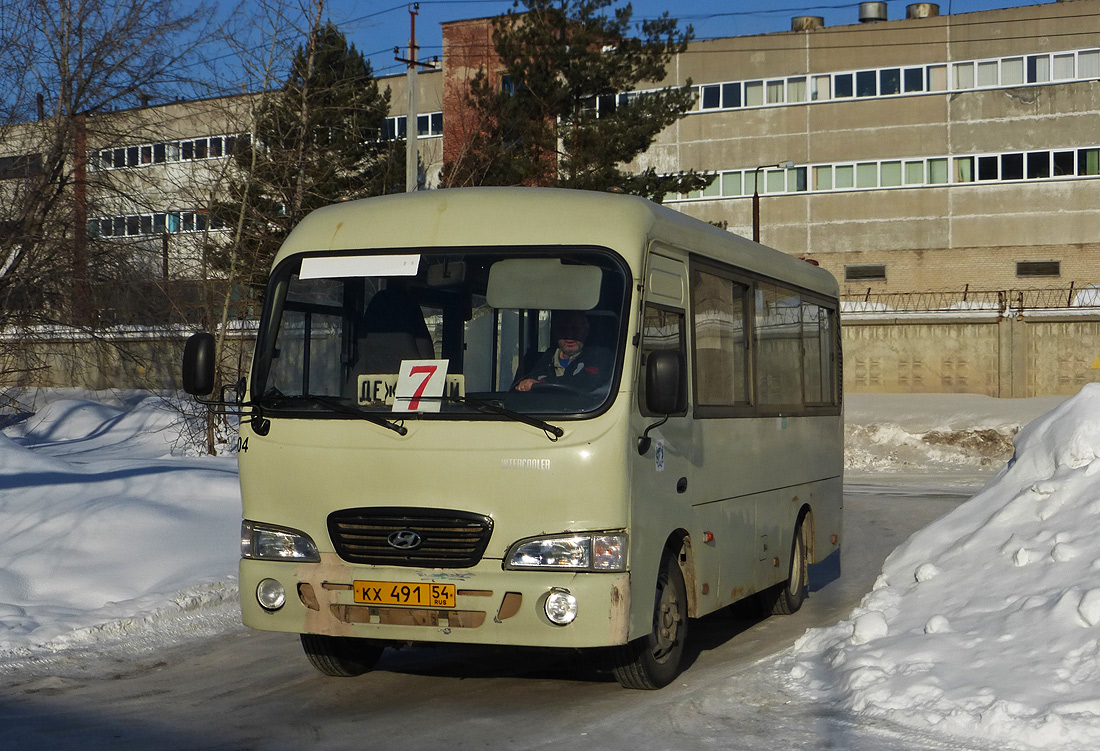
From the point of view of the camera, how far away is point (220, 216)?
73.6 feet

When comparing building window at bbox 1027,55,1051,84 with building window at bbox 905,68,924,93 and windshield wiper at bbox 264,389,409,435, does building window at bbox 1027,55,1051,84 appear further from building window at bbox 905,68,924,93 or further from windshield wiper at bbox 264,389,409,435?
windshield wiper at bbox 264,389,409,435

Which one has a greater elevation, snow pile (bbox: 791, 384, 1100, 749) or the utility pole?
the utility pole

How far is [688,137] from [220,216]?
43.1 meters

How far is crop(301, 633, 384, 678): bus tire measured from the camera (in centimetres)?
830

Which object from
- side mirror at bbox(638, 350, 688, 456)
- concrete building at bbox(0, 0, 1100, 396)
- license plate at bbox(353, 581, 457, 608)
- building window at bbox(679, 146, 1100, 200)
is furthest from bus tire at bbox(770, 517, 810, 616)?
building window at bbox(679, 146, 1100, 200)

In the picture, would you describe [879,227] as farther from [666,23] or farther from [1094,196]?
[666,23]

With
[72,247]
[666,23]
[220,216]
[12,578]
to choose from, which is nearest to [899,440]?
[666,23]

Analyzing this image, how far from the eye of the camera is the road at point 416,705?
675cm

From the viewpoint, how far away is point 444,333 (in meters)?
7.56

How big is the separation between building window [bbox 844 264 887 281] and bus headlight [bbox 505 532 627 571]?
183 ft

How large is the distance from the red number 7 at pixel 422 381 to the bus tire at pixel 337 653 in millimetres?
1677

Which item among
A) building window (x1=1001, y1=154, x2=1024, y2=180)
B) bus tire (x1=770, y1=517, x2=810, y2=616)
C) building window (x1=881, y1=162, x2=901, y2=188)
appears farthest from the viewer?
building window (x1=881, y1=162, x2=901, y2=188)

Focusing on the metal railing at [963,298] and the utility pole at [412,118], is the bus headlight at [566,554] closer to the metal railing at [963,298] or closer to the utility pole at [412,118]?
the utility pole at [412,118]

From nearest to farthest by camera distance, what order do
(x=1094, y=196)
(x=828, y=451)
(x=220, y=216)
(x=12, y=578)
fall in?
1. (x=12, y=578)
2. (x=828, y=451)
3. (x=220, y=216)
4. (x=1094, y=196)
